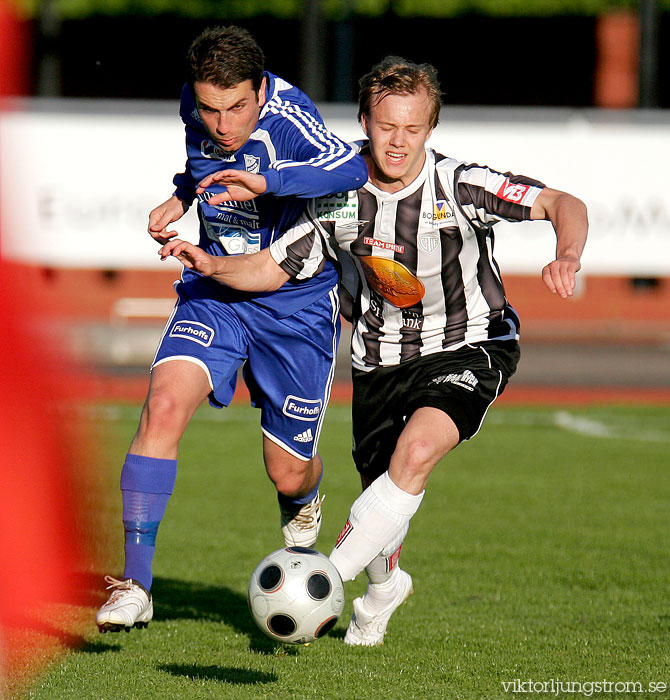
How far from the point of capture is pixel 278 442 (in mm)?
5035

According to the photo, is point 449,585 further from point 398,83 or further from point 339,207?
point 398,83

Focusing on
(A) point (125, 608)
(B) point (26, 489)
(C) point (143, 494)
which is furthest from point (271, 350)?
(B) point (26, 489)

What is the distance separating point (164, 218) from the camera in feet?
15.0

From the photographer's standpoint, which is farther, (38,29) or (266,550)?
(38,29)

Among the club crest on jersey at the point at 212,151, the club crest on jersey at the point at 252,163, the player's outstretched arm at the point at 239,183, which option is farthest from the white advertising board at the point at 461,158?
the player's outstretched arm at the point at 239,183

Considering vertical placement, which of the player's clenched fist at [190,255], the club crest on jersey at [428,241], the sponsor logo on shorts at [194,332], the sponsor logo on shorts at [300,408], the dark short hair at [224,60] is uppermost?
the dark short hair at [224,60]

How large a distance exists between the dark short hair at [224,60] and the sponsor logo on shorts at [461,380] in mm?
1380

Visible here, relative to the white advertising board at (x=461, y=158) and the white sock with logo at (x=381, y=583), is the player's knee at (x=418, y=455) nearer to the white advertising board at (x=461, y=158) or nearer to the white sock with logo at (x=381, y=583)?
the white sock with logo at (x=381, y=583)

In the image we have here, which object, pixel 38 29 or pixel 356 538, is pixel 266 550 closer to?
pixel 356 538

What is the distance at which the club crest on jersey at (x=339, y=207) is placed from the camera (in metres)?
4.52

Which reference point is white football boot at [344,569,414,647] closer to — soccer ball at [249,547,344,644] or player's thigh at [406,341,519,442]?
soccer ball at [249,547,344,644]

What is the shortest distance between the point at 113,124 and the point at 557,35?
1163 cm

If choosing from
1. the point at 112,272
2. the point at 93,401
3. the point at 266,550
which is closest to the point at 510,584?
the point at 266,550

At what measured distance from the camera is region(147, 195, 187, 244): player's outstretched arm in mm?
4461
